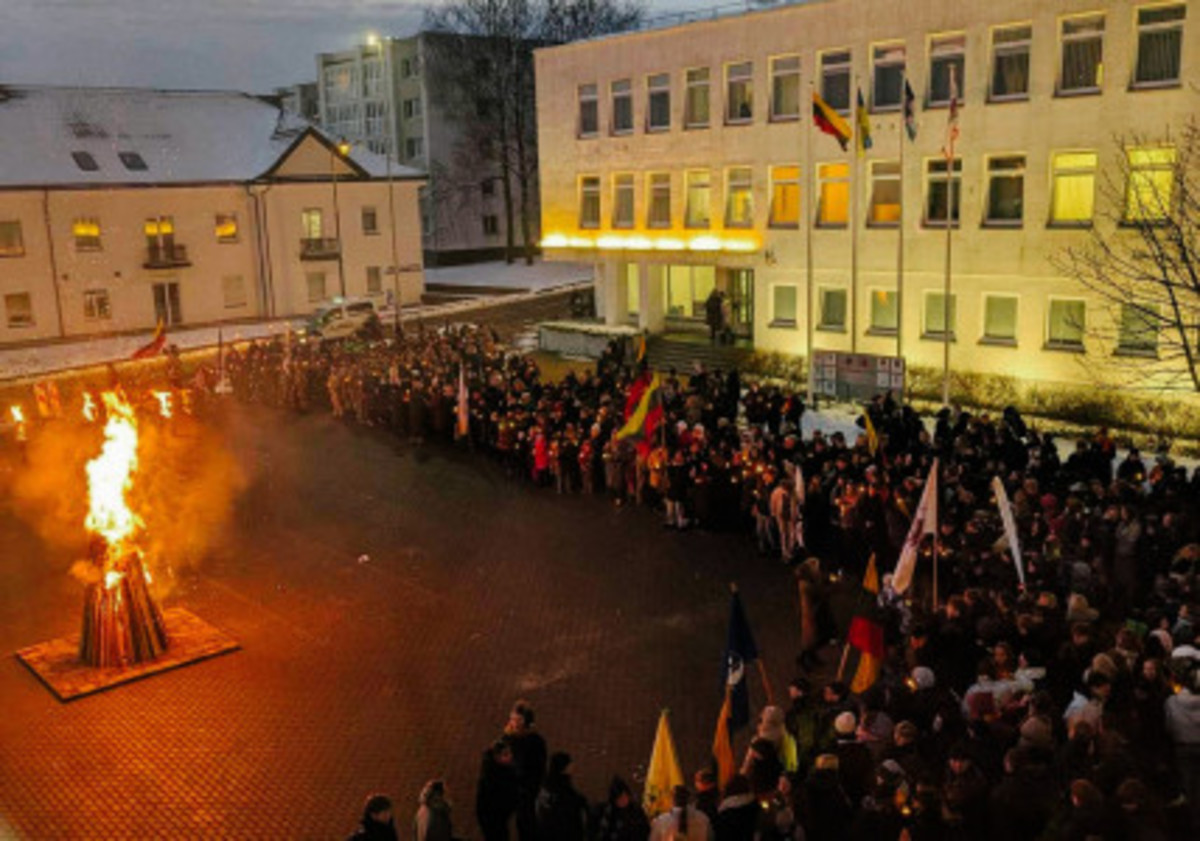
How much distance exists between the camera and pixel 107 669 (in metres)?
14.1

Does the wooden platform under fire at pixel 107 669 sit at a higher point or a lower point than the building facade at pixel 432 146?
lower

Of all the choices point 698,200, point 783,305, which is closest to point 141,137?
point 698,200

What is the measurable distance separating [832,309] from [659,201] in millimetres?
7485

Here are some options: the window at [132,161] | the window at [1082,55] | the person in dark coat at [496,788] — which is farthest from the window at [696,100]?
the person in dark coat at [496,788]

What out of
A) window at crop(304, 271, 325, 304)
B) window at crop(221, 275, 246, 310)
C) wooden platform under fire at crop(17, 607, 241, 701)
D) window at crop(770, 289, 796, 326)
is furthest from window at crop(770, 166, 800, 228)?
window at crop(221, 275, 246, 310)

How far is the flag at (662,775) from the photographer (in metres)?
9.20

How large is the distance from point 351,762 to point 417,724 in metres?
0.94

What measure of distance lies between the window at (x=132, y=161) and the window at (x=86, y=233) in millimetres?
3245

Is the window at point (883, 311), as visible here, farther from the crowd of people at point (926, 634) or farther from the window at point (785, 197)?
the crowd of people at point (926, 634)

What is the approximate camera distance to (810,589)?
13.1 metres

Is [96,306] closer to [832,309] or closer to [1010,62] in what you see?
[832,309]

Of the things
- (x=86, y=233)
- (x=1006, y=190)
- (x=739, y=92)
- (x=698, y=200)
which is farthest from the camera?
(x=86, y=233)

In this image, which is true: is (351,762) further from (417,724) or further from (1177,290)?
(1177,290)

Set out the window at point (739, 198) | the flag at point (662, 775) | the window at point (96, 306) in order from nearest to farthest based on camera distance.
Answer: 1. the flag at point (662, 775)
2. the window at point (739, 198)
3. the window at point (96, 306)
